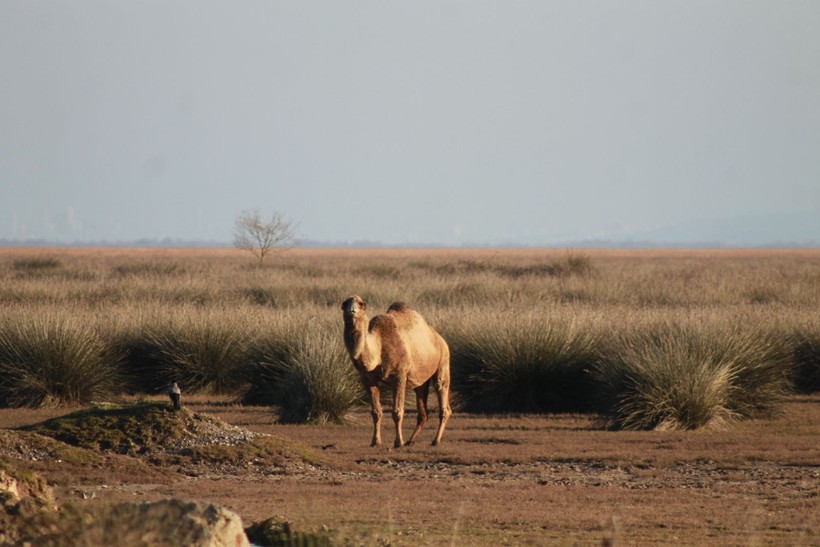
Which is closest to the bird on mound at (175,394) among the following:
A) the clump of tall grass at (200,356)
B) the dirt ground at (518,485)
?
the dirt ground at (518,485)

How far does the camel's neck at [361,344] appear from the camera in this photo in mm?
13211

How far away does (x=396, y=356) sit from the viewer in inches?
555

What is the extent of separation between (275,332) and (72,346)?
351 cm

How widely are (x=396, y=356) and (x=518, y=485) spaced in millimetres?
2516

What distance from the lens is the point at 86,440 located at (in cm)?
1344

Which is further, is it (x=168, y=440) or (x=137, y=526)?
(x=168, y=440)

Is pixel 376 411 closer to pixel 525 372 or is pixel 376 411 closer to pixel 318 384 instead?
pixel 318 384

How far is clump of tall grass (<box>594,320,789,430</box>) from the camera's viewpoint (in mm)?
17453

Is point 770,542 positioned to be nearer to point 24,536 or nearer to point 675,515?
point 675,515

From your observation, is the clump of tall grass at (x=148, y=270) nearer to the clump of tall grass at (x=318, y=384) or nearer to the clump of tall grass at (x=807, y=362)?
the clump of tall grass at (x=807, y=362)

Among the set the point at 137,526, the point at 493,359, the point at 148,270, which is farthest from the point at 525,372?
the point at 148,270

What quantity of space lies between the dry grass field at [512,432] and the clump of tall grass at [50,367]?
58 millimetres

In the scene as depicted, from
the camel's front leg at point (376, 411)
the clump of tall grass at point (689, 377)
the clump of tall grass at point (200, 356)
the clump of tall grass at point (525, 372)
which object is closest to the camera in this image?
the camel's front leg at point (376, 411)

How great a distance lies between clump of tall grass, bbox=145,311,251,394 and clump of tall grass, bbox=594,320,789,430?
Answer: 21.4ft
